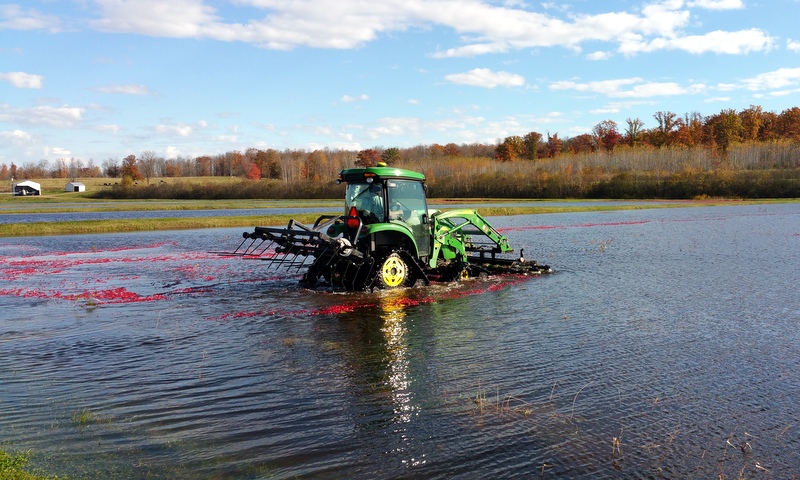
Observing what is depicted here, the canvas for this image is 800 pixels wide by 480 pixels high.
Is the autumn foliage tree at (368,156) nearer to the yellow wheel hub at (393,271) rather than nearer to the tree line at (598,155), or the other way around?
the tree line at (598,155)

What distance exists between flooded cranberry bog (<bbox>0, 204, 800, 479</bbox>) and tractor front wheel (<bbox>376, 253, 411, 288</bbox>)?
0.31 metres

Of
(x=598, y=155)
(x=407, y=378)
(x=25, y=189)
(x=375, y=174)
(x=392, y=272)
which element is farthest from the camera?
(x=25, y=189)

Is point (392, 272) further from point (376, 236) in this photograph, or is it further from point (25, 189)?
point (25, 189)

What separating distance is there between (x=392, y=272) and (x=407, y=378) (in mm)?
6610

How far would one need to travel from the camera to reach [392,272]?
15.1 metres

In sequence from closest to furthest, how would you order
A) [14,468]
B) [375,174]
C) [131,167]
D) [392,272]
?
[14,468] < [375,174] < [392,272] < [131,167]

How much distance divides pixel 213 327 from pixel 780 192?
7847cm

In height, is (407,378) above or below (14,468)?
below

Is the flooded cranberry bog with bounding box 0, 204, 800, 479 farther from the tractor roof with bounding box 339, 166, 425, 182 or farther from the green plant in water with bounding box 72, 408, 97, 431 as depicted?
the tractor roof with bounding box 339, 166, 425, 182

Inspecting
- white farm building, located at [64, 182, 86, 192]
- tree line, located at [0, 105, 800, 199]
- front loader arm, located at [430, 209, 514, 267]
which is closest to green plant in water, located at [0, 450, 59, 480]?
front loader arm, located at [430, 209, 514, 267]

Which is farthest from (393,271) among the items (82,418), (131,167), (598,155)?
(131,167)

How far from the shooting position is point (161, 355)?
9766 millimetres

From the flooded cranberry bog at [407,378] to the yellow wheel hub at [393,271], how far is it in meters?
0.36

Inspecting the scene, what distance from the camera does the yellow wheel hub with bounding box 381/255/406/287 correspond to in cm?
1491
